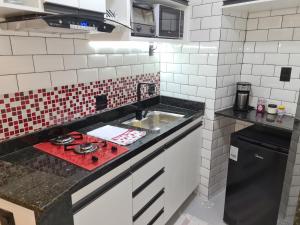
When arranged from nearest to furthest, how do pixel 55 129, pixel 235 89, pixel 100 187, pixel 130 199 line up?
1. pixel 100 187
2. pixel 130 199
3. pixel 55 129
4. pixel 235 89

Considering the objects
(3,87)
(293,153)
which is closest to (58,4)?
(3,87)

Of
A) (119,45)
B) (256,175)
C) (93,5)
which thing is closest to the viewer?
(93,5)

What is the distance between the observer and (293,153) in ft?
2.84

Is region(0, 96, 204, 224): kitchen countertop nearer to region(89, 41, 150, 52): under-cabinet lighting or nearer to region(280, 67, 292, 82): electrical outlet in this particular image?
region(89, 41, 150, 52): under-cabinet lighting

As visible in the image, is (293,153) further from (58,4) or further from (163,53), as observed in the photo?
(163,53)

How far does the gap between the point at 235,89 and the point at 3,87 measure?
1.93 metres

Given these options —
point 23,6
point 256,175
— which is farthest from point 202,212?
point 23,6

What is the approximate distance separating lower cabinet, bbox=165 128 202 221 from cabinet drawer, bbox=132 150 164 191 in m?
0.10

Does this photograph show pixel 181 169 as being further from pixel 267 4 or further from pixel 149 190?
pixel 267 4

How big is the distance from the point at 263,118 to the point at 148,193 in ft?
3.74

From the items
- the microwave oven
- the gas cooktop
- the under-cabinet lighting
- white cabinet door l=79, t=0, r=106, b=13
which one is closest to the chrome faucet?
the under-cabinet lighting

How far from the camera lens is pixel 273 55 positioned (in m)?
2.07

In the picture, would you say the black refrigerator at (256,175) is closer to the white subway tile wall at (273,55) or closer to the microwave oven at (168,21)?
the white subway tile wall at (273,55)

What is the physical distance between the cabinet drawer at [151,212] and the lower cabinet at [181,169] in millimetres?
90
